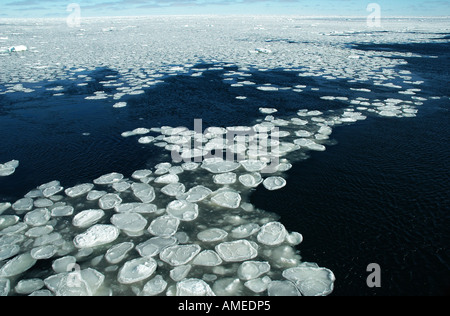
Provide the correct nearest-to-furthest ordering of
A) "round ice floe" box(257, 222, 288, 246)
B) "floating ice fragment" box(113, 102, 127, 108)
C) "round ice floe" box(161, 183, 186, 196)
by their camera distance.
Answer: "round ice floe" box(257, 222, 288, 246), "round ice floe" box(161, 183, 186, 196), "floating ice fragment" box(113, 102, 127, 108)

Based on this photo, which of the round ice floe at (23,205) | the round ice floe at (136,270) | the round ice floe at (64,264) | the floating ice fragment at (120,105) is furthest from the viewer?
the floating ice fragment at (120,105)

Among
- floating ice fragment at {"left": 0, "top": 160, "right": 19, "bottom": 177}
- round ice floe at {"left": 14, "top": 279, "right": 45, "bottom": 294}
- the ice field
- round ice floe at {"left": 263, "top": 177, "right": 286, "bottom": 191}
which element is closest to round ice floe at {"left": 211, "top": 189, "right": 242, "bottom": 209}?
the ice field

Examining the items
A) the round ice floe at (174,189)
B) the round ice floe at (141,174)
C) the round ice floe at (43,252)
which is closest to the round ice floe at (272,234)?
the round ice floe at (174,189)

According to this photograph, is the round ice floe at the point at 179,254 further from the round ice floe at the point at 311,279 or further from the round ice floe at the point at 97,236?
the round ice floe at the point at 311,279

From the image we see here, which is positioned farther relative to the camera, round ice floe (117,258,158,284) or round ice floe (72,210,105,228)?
round ice floe (72,210,105,228)

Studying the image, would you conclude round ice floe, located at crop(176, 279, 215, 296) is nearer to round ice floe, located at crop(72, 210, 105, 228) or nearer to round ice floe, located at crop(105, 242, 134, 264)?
round ice floe, located at crop(105, 242, 134, 264)

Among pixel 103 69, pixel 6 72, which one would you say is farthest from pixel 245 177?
pixel 6 72

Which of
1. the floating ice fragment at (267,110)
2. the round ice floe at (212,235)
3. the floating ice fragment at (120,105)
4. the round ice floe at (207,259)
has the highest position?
the floating ice fragment at (120,105)
